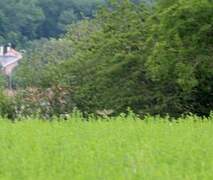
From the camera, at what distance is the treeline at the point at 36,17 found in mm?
95750

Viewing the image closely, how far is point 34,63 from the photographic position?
43.3 metres

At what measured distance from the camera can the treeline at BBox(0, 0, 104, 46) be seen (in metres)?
95.8

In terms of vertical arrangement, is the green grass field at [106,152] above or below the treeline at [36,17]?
below

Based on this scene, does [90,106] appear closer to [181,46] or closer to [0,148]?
[181,46]

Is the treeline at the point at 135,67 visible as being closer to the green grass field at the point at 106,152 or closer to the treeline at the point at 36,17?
the green grass field at the point at 106,152

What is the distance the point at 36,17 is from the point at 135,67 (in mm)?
69761

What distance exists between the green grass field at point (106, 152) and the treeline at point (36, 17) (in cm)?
8670

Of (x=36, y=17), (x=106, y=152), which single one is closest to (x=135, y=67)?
(x=106, y=152)

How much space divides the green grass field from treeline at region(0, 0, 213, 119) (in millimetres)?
19417

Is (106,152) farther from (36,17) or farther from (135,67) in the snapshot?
(36,17)

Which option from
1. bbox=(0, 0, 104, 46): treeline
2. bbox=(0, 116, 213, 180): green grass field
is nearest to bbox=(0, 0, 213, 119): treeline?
bbox=(0, 116, 213, 180): green grass field

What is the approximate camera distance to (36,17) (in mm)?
100562

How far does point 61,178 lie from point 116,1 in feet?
98.1

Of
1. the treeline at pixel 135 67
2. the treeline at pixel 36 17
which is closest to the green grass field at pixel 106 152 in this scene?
the treeline at pixel 135 67
